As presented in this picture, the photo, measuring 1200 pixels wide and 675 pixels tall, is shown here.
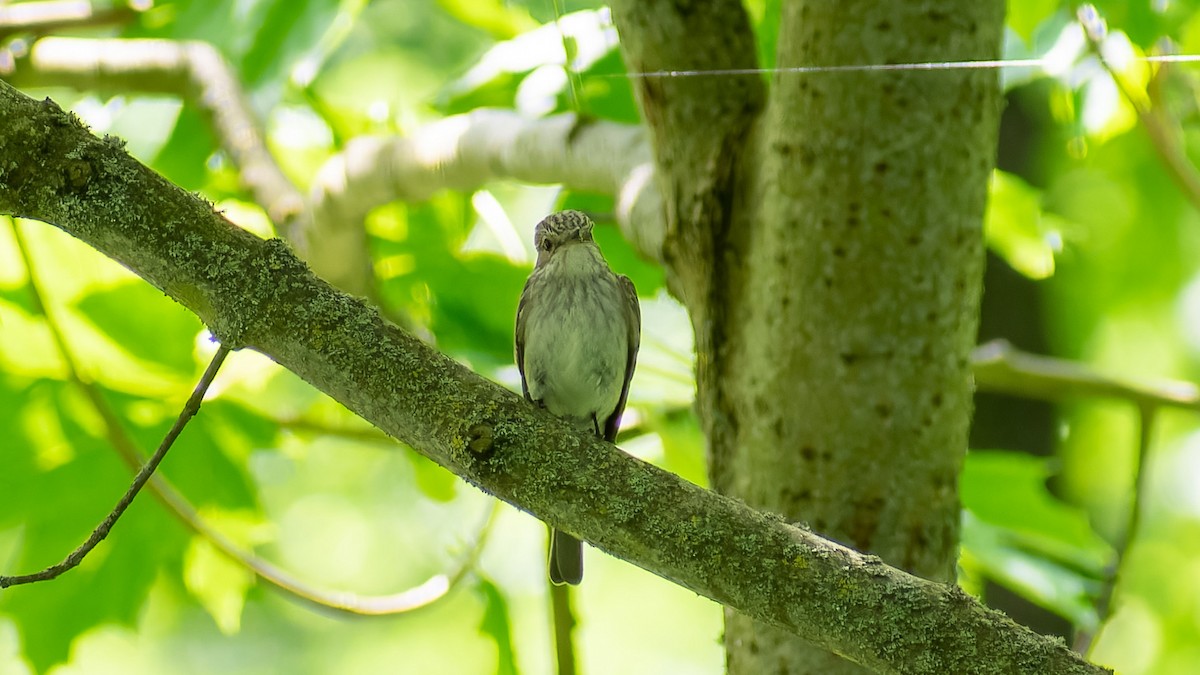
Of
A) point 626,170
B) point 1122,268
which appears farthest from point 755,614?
point 1122,268

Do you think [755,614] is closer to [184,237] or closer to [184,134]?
[184,237]

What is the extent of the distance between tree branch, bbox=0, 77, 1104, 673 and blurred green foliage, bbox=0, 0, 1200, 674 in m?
0.90

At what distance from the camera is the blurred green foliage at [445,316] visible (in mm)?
A: 3086

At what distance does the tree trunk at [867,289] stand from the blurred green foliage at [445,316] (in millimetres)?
565

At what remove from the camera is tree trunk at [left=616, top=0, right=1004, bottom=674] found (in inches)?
87.9

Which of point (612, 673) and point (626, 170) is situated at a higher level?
point (626, 170)

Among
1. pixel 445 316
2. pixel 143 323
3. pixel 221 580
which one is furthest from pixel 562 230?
pixel 221 580

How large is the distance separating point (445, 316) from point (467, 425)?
1662mm

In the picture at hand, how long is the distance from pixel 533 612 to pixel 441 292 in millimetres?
4276

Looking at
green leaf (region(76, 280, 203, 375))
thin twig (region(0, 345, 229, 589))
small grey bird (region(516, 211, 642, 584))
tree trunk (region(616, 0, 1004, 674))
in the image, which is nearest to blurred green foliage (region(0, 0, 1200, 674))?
green leaf (region(76, 280, 203, 375))

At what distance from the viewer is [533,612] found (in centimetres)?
709

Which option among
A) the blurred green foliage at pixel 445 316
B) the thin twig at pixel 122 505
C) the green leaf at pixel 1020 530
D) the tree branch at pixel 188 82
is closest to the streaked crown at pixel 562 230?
the blurred green foliage at pixel 445 316

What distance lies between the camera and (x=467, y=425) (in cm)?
164

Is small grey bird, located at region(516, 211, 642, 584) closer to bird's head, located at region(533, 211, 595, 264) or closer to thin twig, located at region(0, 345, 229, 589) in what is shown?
bird's head, located at region(533, 211, 595, 264)
